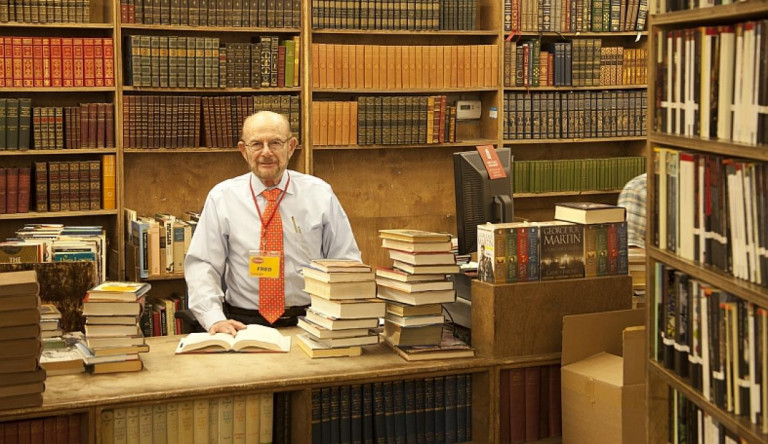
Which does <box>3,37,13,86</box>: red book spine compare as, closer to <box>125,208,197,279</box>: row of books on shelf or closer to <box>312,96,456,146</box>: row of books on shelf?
<box>125,208,197,279</box>: row of books on shelf

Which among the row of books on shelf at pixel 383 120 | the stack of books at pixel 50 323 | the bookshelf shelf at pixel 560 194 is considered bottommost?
the stack of books at pixel 50 323

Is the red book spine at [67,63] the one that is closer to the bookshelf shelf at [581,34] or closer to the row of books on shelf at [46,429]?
the bookshelf shelf at [581,34]

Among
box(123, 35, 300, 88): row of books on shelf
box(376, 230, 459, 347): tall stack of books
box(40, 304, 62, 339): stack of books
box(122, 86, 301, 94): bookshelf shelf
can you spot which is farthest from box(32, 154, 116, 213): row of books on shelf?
box(376, 230, 459, 347): tall stack of books

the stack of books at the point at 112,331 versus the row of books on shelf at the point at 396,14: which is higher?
the row of books on shelf at the point at 396,14

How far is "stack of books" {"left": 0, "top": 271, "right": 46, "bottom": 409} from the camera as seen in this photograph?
280cm

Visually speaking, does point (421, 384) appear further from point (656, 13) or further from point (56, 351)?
point (656, 13)

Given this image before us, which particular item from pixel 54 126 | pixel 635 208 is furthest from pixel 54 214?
pixel 635 208

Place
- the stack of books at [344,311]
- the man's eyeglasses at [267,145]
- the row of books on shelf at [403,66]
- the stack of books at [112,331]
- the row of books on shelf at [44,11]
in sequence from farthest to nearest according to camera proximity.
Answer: the row of books on shelf at [403,66] < the row of books on shelf at [44,11] < the man's eyeglasses at [267,145] < the stack of books at [344,311] < the stack of books at [112,331]

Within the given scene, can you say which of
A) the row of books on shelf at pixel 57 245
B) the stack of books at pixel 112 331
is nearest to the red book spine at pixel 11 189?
the row of books on shelf at pixel 57 245

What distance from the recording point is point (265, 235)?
4.17m

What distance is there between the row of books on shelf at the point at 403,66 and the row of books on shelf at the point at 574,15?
0.27m

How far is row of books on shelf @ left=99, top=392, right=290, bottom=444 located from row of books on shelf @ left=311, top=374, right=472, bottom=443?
13 centimetres

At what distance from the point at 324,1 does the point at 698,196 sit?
3782mm

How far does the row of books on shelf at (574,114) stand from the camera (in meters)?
6.27
